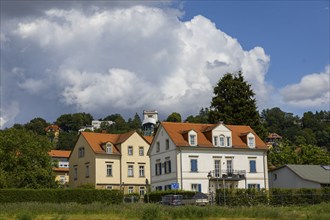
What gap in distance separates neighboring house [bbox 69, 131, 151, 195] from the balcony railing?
56.4 ft

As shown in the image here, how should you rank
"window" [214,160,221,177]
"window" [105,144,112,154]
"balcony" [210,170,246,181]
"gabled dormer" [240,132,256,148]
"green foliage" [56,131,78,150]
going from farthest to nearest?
"green foliage" [56,131,78,150], "window" [105,144,112,154], "gabled dormer" [240,132,256,148], "window" [214,160,221,177], "balcony" [210,170,246,181]

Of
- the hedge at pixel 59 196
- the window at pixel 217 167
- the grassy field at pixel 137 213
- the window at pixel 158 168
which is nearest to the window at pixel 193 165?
the window at pixel 217 167

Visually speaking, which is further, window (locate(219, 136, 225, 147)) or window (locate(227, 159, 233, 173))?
window (locate(219, 136, 225, 147))

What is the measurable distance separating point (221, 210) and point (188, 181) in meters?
33.6

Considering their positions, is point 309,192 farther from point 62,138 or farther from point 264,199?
point 62,138

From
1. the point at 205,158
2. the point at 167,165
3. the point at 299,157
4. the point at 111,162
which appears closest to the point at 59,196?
the point at 167,165

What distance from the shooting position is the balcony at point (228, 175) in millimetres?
73062

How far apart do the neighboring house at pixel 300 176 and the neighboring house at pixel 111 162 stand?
19.7 metres

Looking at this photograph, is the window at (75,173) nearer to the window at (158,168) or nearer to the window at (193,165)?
the window at (158,168)

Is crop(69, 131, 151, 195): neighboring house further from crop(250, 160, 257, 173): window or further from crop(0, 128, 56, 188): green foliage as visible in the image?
crop(250, 160, 257, 173): window

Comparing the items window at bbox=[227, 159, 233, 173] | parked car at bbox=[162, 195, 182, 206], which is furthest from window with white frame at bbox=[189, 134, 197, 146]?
parked car at bbox=[162, 195, 182, 206]

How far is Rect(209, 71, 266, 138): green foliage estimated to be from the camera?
296ft

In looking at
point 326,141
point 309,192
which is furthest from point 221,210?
point 326,141

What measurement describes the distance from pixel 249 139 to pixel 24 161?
28.0 metres
